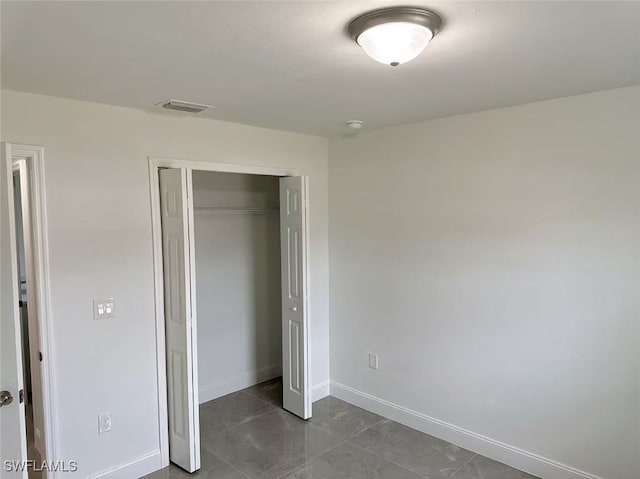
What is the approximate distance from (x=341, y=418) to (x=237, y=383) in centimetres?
118

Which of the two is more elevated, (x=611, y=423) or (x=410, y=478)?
(x=611, y=423)

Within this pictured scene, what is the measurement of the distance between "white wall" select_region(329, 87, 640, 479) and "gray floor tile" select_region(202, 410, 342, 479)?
0.69 metres

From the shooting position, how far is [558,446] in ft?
9.48

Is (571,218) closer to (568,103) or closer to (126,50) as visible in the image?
(568,103)

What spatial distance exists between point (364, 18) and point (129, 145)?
77.1 inches

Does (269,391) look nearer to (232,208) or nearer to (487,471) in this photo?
(232,208)

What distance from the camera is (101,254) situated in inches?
110

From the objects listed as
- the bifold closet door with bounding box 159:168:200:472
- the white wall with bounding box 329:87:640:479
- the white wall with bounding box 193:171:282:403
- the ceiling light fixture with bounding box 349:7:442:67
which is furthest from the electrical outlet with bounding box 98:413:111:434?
the ceiling light fixture with bounding box 349:7:442:67

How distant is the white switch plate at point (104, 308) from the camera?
2.79 m

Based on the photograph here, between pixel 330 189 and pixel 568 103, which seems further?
pixel 330 189

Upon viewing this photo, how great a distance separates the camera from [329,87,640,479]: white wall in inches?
104

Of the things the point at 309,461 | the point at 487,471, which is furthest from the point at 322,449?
the point at 487,471

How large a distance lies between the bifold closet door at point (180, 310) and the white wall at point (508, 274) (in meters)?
1.60

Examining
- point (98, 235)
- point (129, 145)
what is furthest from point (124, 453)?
point (129, 145)
